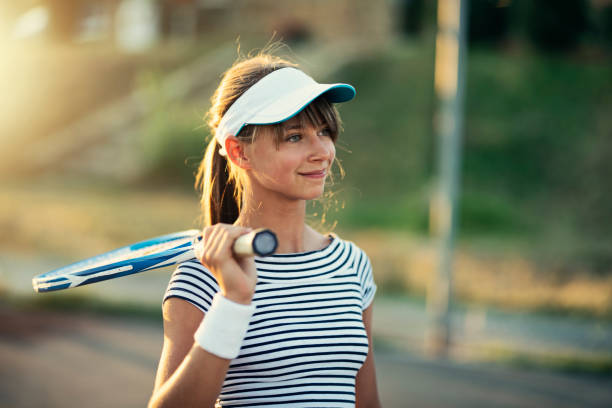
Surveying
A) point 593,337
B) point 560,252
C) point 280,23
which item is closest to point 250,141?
point 593,337

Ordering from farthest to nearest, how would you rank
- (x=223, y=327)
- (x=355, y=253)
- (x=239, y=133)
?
(x=355, y=253) → (x=239, y=133) → (x=223, y=327)

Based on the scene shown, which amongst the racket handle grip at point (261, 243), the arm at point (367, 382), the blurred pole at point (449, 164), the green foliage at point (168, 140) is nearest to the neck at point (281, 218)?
the arm at point (367, 382)

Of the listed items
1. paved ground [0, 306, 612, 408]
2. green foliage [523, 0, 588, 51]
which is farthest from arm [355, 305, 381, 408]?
green foliage [523, 0, 588, 51]

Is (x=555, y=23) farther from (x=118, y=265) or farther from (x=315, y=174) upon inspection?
(x=118, y=265)

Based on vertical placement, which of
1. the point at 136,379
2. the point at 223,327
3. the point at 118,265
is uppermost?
the point at 118,265

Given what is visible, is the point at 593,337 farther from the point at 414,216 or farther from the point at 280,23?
the point at 280,23

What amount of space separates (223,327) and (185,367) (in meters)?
0.15

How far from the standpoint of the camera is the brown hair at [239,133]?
1935 mm

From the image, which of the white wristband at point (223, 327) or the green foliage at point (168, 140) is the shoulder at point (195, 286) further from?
the green foliage at point (168, 140)

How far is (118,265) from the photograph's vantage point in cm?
200

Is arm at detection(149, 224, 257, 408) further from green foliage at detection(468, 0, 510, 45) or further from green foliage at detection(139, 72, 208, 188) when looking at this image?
green foliage at detection(468, 0, 510, 45)

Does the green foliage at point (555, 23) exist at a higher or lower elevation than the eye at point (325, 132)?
higher

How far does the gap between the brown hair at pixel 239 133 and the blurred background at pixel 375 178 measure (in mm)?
432

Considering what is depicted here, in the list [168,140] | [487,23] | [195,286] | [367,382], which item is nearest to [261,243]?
[195,286]
